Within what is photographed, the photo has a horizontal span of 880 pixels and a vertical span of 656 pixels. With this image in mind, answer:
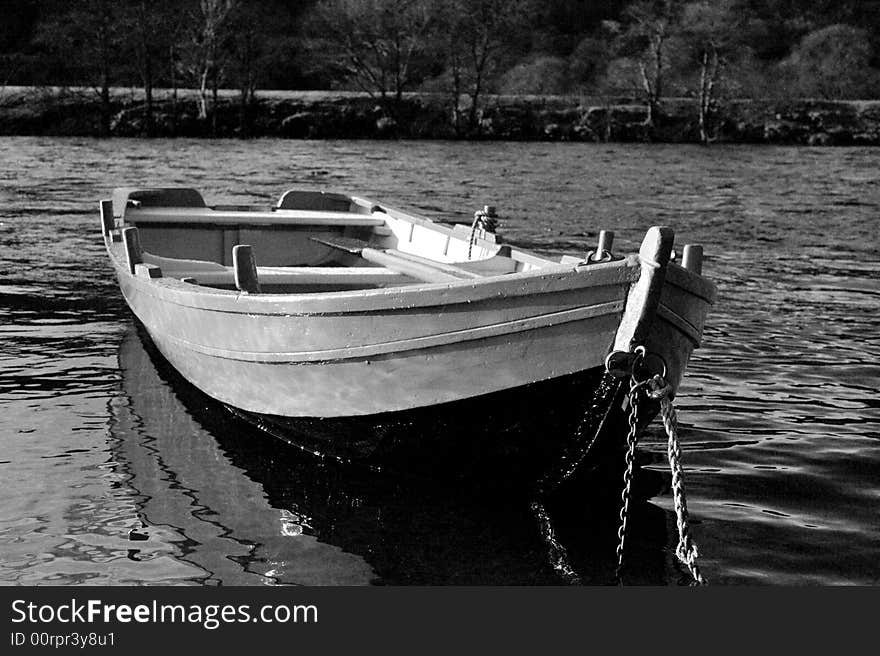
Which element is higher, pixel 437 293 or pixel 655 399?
pixel 437 293

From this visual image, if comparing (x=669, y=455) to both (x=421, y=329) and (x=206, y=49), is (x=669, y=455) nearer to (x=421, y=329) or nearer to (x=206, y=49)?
(x=421, y=329)

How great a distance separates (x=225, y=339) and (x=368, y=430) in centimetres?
106

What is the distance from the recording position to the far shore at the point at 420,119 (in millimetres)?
44406

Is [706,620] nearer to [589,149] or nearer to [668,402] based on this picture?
[668,402]

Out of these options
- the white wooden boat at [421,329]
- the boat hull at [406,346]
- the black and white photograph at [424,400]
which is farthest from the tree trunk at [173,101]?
the boat hull at [406,346]

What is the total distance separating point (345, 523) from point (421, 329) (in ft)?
3.83

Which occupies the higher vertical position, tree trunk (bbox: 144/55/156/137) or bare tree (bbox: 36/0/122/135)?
bare tree (bbox: 36/0/122/135)

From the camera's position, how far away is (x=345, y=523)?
5859mm

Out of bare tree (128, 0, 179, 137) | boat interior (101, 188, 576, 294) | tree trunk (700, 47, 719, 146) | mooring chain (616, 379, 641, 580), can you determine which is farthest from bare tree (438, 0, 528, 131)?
mooring chain (616, 379, 641, 580)

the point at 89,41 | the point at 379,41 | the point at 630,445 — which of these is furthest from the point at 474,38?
the point at 630,445

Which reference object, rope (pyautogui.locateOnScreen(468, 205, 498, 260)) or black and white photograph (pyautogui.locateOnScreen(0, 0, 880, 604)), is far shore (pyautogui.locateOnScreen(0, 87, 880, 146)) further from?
rope (pyautogui.locateOnScreen(468, 205, 498, 260))

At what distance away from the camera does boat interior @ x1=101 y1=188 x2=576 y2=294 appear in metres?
8.33

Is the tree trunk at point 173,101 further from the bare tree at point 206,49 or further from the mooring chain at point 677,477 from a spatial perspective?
the mooring chain at point 677,477

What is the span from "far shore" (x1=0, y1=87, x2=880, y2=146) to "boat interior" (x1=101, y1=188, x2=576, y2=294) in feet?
112
